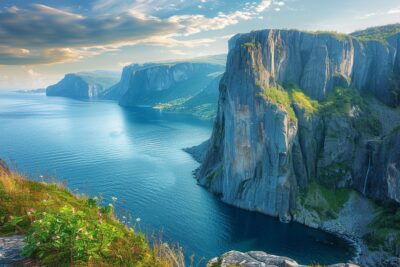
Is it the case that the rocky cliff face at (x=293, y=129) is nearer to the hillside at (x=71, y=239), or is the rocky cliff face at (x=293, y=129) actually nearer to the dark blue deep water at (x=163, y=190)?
the dark blue deep water at (x=163, y=190)

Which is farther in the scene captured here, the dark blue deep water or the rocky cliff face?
the rocky cliff face

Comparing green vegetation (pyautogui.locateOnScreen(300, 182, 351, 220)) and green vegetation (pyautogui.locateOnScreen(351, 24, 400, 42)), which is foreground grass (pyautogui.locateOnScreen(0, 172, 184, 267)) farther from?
green vegetation (pyautogui.locateOnScreen(351, 24, 400, 42))

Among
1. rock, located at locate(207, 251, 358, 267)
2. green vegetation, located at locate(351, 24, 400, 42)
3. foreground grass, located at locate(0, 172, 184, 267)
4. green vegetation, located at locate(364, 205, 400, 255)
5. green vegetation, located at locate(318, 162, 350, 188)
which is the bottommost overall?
green vegetation, located at locate(364, 205, 400, 255)

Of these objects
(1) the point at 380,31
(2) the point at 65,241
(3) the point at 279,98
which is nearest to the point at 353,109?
(3) the point at 279,98

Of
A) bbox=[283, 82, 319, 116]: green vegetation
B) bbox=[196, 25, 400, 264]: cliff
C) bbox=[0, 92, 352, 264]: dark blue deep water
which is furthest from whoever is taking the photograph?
bbox=[283, 82, 319, 116]: green vegetation

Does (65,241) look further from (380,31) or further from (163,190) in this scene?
(380,31)

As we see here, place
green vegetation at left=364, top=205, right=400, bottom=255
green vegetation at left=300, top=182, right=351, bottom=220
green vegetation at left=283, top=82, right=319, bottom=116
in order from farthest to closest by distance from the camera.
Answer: green vegetation at left=283, top=82, right=319, bottom=116
green vegetation at left=300, top=182, right=351, bottom=220
green vegetation at left=364, top=205, right=400, bottom=255

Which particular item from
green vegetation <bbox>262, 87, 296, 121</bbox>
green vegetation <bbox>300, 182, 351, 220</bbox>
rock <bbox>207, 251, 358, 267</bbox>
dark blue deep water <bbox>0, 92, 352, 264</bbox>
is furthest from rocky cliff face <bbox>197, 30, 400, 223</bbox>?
rock <bbox>207, 251, 358, 267</bbox>
